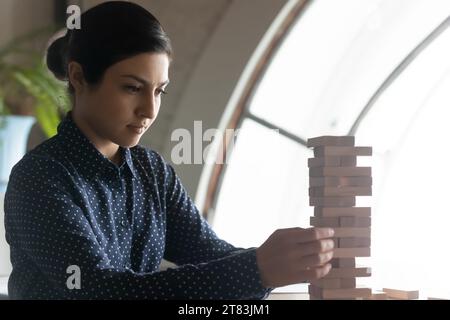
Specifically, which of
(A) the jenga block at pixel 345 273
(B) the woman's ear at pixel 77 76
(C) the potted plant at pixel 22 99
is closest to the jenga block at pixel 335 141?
(A) the jenga block at pixel 345 273

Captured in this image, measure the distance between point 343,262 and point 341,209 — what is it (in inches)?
3.8

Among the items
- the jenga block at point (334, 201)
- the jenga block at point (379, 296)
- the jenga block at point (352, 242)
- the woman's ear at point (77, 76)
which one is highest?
the woman's ear at point (77, 76)

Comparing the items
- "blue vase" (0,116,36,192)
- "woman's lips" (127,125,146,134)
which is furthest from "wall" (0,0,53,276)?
"woman's lips" (127,125,146,134)

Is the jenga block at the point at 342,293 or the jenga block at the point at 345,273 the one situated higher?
the jenga block at the point at 345,273

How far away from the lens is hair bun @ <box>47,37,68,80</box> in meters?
1.47

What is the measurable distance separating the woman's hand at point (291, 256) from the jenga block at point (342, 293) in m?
0.18

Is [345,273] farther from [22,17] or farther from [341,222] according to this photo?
[22,17]

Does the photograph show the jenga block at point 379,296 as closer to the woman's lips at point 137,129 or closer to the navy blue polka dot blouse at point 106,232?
the navy blue polka dot blouse at point 106,232

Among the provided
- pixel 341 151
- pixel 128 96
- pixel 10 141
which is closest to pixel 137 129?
pixel 128 96

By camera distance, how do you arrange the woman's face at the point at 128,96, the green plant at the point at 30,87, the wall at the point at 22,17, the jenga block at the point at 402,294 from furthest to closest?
1. the wall at the point at 22,17
2. the green plant at the point at 30,87
3. the jenga block at the point at 402,294
4. the woman's face at the point at 128,96

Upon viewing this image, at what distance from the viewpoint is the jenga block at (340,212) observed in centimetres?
132

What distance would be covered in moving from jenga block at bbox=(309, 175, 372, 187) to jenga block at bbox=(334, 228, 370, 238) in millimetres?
83

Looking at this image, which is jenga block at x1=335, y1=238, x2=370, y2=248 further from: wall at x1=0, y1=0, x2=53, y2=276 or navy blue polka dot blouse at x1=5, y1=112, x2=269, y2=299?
wall at x1=0, y1=0, x2=53, y2=276

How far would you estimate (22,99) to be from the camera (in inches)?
126
